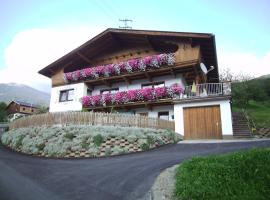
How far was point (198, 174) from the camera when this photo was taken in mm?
→ 6332

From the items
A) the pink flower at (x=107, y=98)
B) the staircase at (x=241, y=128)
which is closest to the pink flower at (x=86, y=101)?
the pink flower at (x=107, y=98)

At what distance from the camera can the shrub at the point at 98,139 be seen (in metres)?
14.1

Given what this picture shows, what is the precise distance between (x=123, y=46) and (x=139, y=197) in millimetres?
22902

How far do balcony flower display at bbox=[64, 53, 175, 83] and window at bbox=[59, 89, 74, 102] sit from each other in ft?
4.43

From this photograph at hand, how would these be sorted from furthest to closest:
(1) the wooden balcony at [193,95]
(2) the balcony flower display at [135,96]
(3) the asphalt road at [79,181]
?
(2) the balcony flower display at [135,96]
(1) the wooden balcony at [193,95]
(3) the asphalt road at [79,181]

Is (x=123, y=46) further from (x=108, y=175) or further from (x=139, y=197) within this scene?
(x=139, y=197)

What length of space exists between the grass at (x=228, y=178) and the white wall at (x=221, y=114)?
41.6ft

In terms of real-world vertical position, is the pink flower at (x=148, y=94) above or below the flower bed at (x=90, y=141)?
above

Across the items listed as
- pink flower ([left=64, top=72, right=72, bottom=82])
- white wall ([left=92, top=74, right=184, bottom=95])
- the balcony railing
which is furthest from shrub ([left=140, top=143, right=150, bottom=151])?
→ pink flower ([left=64, top=72, right=72, bottom=82])

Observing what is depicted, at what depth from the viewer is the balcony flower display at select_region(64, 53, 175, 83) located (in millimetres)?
22391

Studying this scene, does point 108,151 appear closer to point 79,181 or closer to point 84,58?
point 79,181

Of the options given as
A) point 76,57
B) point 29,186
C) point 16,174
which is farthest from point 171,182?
point 76,57

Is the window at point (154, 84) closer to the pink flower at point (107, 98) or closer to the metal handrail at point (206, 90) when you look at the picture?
the metal handrail at point (206, 90)

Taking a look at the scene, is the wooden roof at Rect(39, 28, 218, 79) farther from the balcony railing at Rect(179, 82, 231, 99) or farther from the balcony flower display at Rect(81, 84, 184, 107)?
the balcony flower display at Rect(81, 84, 184, 107)
